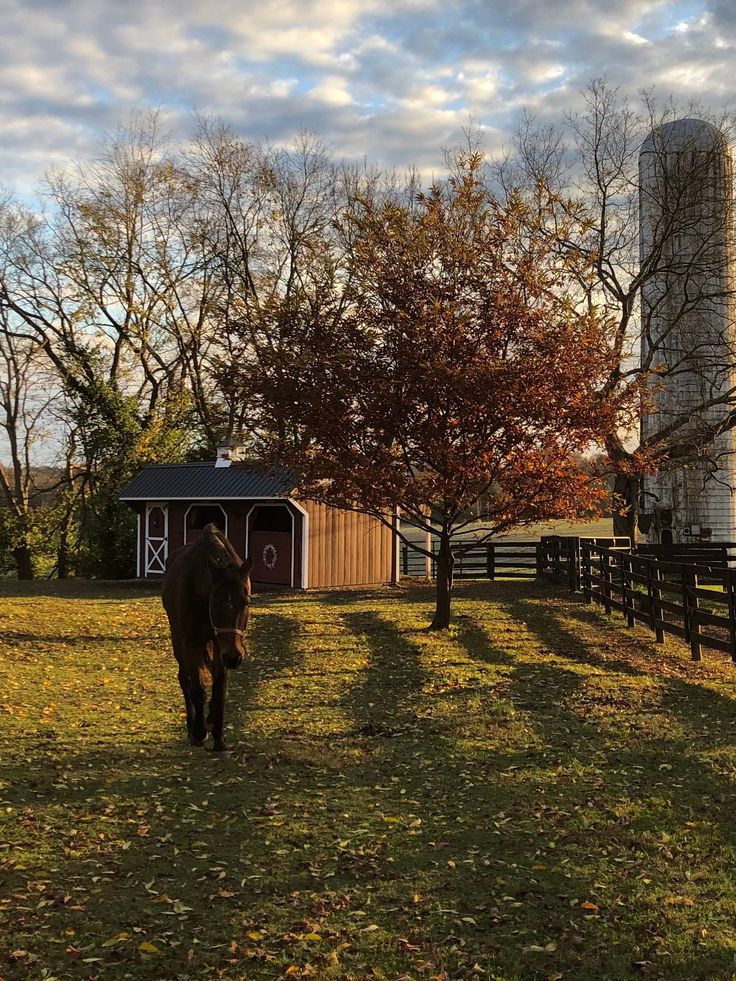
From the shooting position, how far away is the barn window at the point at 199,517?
87.1 feet

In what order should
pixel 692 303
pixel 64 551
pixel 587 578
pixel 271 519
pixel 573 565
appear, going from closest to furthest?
pixel 587 578, pixel 573 565, pixel 271 519, pixel 692 303, pixel 64 551

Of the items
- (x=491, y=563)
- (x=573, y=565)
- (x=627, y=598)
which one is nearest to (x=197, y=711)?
(x=627, y=598)

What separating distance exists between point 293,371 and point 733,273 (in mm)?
19600

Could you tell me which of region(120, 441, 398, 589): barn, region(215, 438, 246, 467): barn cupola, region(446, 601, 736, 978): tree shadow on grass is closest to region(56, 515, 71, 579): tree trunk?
region(120, 441, 398, 589): barn

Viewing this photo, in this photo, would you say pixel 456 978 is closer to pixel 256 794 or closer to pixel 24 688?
pixel 256 794

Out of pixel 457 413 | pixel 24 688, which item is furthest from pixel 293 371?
pixel 24 688

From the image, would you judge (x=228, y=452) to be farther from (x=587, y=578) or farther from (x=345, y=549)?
(x=587, y=578)

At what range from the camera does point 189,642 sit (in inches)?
273

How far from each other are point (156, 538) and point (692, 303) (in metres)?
20.7

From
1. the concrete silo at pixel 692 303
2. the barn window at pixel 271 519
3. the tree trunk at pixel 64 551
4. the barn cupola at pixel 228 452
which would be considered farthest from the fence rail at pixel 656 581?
the tree trunk at pixel 64 551

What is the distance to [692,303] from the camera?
85.8 feet

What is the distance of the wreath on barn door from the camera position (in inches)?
968

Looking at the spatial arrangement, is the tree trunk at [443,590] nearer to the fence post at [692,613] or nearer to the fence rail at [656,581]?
the fence rail at [656,581]

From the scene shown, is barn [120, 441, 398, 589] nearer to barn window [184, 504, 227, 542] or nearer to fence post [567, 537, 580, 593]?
barn window [184, 504, 227, 542]
